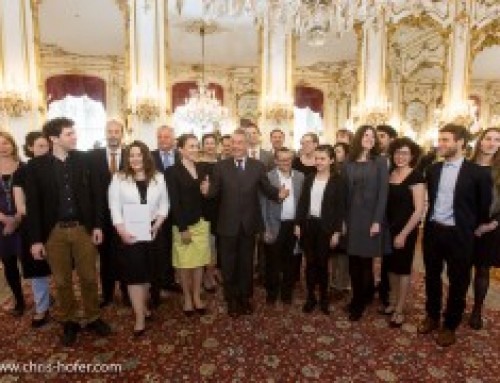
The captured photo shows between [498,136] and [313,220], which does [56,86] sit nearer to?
[313,220]

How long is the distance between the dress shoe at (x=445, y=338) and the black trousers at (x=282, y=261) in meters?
1.35

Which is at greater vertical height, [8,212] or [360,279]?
[8,212]

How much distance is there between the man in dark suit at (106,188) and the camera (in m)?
3.50

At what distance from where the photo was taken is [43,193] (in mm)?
3074

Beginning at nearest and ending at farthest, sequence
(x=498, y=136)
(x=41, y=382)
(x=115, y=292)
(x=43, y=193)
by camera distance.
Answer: (x=41, y=382), (x=43, y=193), (x=498, y=136), (x=115, y=292)

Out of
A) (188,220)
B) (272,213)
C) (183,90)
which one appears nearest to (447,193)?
(272,213)

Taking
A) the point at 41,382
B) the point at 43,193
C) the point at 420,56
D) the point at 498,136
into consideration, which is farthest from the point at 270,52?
the point at 41,382

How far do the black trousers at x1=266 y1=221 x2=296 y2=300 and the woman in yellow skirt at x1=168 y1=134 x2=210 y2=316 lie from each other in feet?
2.09

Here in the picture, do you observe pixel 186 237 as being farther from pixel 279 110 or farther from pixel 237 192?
pixel 279 110

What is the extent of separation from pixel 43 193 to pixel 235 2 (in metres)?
3.55

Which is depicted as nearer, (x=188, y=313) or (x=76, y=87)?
(x=188, y=313)

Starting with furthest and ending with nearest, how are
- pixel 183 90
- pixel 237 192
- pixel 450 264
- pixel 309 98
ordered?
pixel 183 90, pixel 309 98, pixel 237 192, pixel 450 264

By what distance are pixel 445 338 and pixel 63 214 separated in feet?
10.3

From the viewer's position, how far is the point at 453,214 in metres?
3.08
